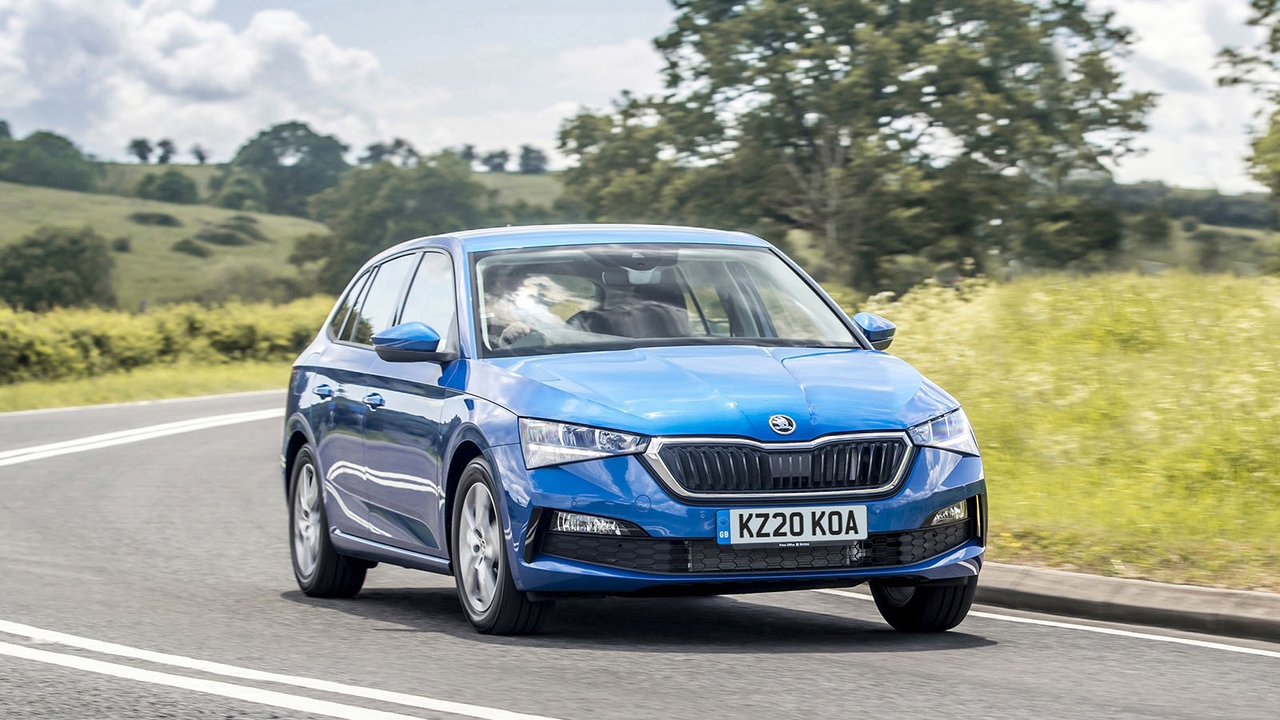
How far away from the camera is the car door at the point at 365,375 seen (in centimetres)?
854

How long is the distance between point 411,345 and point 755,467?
177cm

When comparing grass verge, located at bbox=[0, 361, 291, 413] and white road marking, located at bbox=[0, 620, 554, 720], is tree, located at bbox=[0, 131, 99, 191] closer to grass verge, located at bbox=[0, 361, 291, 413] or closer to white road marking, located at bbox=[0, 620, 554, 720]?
grass verge, located at bbox=[0, 361, 291, 413]

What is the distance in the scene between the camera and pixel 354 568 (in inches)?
366

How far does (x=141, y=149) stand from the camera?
178375 mm

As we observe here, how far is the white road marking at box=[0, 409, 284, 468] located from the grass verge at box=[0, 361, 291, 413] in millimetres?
5409

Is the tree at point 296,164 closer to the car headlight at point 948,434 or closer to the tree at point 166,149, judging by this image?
the tree at point 166,149

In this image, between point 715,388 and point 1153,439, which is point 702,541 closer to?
point 715,388

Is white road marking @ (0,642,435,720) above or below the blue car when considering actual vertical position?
below

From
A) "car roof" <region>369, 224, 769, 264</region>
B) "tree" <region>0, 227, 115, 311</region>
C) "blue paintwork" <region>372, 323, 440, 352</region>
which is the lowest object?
"tree" <region>0, 227, 115, 311</region>

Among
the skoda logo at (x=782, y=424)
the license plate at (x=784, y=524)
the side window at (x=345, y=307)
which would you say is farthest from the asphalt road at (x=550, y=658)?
the side window at (x=345, y=307)

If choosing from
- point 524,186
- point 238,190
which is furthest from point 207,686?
point 524,186

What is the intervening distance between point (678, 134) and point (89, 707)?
51.2 meters

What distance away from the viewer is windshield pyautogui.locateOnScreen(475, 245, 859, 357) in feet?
25.3

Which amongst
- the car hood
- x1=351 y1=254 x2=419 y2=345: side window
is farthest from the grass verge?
the car hood
